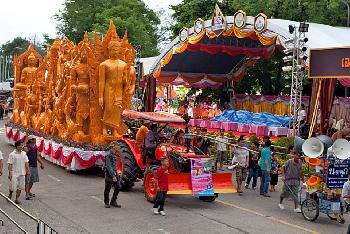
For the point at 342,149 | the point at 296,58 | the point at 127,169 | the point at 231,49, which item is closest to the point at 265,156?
the point at 342,149

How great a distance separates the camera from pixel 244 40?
29.7 m

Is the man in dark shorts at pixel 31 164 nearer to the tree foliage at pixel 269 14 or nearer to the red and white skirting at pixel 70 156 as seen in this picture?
the red and white skirting at pixel 70 156

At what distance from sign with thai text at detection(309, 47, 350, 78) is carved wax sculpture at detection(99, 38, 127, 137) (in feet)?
22.2

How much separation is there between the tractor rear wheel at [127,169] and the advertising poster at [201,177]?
204 centimetres

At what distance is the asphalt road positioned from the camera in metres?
10.4

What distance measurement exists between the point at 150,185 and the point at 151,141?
3.52ft

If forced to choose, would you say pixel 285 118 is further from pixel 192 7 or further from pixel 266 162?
pixel 192 7

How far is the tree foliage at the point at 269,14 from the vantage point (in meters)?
32.7

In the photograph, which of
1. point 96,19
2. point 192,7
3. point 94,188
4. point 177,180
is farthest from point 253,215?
point 96,19

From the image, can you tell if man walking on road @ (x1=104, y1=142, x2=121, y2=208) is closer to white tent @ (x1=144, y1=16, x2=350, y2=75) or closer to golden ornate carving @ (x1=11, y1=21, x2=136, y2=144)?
golden ornate carving @ (x1=11, y1=21, x2=136, y2=144)

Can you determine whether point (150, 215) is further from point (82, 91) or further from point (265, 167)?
point (82, 91)

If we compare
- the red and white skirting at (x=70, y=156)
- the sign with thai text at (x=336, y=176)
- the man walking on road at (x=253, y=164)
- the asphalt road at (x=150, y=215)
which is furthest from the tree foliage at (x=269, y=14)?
the sign with thai text at (x=336, y=176)

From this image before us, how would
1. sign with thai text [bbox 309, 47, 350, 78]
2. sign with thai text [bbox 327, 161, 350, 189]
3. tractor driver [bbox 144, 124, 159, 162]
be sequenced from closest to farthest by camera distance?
sign with thai text [bbox 327, 161, 350, 189] < tractor driver [bbox 144, 124, 159, 162] < sign with thai text [bbox 309, 47, 350, 78]

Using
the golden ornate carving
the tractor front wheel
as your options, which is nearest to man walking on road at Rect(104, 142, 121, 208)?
the tractor front wheel
